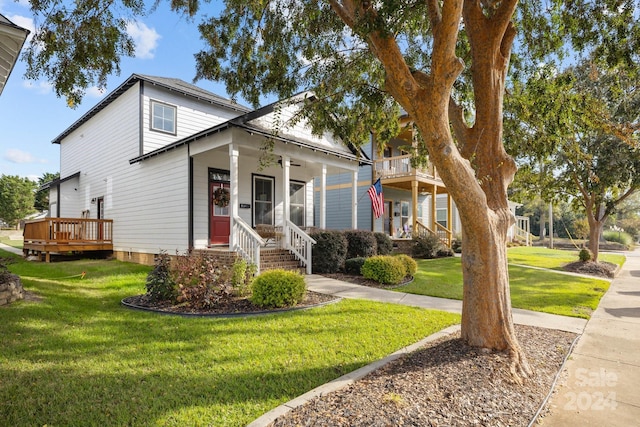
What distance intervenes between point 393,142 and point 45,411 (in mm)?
19453

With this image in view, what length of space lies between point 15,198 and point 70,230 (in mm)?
36626

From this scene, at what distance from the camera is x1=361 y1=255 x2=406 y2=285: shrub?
→ 9.34 meters

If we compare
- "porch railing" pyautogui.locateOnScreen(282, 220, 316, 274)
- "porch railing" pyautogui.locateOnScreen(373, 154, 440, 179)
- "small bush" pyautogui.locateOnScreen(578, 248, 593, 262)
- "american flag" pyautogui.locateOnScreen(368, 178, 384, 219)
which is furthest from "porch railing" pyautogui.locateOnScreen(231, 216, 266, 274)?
"small bush" pyautogui.locateOnScreen(578, 248, 593, 262)

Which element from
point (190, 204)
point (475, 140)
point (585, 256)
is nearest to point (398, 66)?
point (475, 140)

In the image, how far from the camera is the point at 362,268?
9984mm

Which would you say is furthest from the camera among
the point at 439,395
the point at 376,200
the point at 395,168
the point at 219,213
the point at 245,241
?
the point at 395,168

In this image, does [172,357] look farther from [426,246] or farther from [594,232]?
[594,232]

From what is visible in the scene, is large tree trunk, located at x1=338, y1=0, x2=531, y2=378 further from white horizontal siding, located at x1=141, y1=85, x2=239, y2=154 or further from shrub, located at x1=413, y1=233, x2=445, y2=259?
shrub, located at x1=413, y1=233, x2=445, y2=259

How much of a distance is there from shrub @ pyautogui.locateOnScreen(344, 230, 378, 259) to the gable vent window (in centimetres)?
865

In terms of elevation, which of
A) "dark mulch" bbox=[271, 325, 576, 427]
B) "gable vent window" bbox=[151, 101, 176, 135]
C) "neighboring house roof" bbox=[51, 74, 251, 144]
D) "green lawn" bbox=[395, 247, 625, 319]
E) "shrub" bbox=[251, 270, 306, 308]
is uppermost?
"neighboring house roof" bbox=[51, 74, 251, 144]

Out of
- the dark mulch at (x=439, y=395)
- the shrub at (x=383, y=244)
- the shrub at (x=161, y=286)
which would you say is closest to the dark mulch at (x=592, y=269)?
the shrub at (x=383, y=244)

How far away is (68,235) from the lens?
47.8 ft

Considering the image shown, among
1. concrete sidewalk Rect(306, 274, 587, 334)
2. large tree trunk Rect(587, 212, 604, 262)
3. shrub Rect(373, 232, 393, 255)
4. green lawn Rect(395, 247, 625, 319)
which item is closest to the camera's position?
concrete sidewalk Rect(306, 274, 587, 334)

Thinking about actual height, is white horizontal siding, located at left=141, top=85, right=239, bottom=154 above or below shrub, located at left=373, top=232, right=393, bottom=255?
above
